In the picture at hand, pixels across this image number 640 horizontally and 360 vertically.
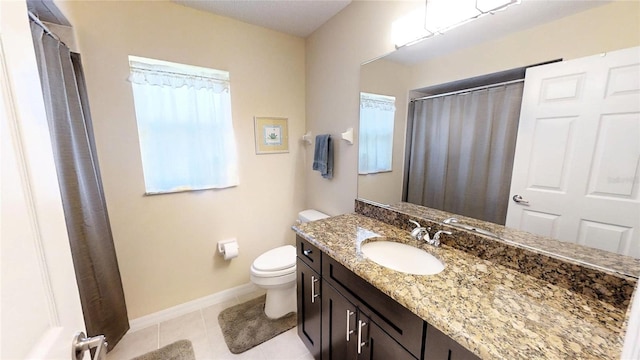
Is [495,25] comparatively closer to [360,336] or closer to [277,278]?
[360,336]

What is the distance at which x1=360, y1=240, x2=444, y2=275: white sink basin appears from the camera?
1.19m

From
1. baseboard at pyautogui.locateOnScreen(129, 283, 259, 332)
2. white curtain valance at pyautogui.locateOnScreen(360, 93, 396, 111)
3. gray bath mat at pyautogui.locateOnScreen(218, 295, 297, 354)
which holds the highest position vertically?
white curtain valance at pyautogui.locateOnScreen(360, 93, 396, 111)

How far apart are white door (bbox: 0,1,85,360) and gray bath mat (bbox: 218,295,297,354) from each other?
1.38m

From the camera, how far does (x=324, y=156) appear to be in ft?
6.73

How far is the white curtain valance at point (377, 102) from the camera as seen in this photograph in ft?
5.17

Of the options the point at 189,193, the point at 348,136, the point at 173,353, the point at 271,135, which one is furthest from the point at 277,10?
the point at 173,353

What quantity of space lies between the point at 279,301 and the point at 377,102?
170 cm

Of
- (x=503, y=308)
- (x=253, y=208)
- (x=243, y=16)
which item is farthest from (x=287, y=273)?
(x=243, y=16)

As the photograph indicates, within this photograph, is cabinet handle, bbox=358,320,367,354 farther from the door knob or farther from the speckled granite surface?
the door knob

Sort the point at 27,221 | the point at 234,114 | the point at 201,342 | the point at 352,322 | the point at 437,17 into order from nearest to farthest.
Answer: the point at 27,221 → the point at 352,322 → the point at 437,17 → the point at 201,342 → the point at 234,114

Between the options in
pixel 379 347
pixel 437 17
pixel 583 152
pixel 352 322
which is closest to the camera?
pixel 583 152

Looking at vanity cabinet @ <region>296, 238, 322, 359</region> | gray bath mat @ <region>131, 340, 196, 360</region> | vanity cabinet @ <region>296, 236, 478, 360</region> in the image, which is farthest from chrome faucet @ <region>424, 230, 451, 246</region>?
gray bath mat @ <region>131, 340, 196, 360</region>

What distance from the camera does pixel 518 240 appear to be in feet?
3.40

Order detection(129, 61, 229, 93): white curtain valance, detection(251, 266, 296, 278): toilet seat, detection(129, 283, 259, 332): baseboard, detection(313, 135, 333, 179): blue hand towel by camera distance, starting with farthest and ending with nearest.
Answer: detection(313, 135, 333, 179): blue hand towel < detection(129, 283, 259, 332): baseboard < detection(251, 266, 296, 278): toilet seat < detection(129, 61, 229, 93): white curtain valance
